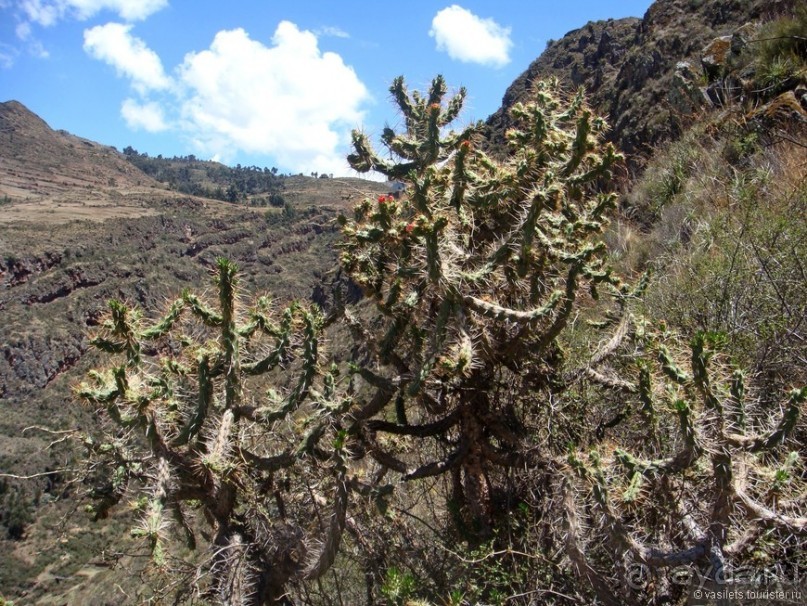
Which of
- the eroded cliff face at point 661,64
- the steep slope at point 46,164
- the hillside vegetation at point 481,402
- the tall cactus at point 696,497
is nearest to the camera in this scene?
the tall cactus at point 696,497

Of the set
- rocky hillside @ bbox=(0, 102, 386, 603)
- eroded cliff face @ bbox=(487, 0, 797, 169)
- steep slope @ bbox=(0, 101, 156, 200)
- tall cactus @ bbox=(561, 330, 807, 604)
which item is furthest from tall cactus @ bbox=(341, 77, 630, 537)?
steep slope @ bbox=(0, 101, 156, 200)

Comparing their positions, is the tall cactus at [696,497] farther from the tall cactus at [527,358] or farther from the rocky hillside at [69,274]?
the rocky hillside at [69,274]

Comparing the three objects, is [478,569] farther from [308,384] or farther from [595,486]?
[308,384]

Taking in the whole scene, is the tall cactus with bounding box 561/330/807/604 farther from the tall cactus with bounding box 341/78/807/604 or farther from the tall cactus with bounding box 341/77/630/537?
the tall cactus with bounding box 341/77/630/537

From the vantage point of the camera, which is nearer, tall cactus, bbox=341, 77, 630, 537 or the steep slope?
tall cactus, bbox=341, 77, 630, 537

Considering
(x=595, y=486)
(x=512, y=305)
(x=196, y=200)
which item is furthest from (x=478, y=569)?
(x=196, y=200)

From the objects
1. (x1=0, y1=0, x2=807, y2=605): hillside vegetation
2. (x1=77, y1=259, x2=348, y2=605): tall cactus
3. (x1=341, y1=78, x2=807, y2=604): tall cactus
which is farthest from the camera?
(x1=77, y1=259, x2=348, y2=605): tall cactus

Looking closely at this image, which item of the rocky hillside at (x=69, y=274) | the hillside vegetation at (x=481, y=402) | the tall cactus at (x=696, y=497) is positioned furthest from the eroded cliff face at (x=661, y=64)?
the rocky hillside at (x=69, y=274)

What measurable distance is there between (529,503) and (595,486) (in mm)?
1057

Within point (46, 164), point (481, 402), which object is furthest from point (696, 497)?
point (46, 164)

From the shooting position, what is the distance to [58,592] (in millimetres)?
22719

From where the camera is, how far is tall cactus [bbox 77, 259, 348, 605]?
2.92 m

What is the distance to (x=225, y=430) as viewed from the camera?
9.91ft

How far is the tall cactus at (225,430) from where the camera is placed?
2.92 meters
